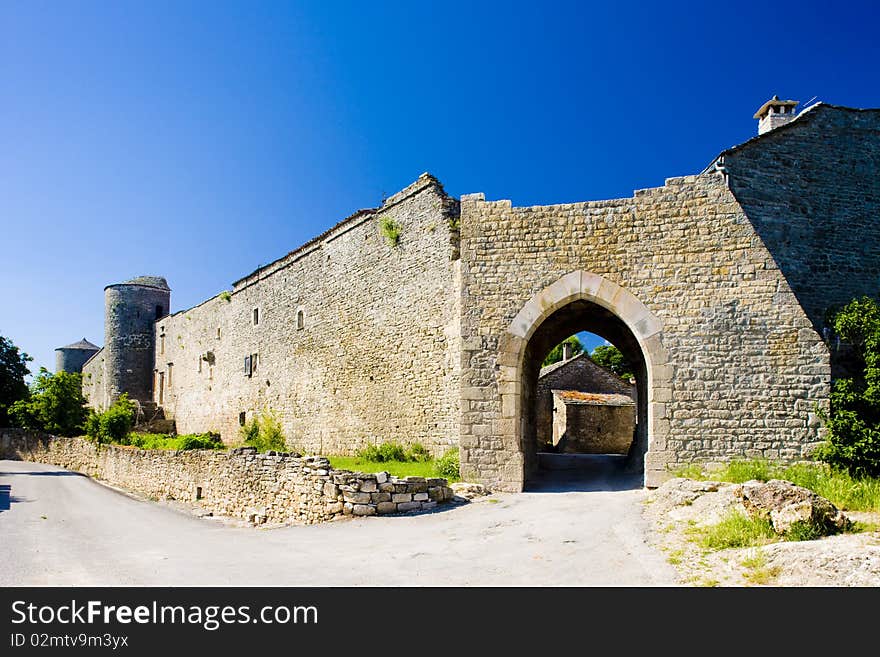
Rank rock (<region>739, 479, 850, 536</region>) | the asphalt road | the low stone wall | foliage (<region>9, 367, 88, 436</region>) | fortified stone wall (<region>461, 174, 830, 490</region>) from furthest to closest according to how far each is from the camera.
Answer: foliage (<region>9, 367, 88, 436</region>)
fortified stone wall (<region>461, 174, 830, 490</region>)
the low stone wall
rock (<region>739, 479, 850, 536</region>)
the asphalt road

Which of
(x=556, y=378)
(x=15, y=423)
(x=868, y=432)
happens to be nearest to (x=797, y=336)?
(x=868, y=432)

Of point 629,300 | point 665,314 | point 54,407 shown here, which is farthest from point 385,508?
point 54,407

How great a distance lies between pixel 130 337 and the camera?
38812 mm

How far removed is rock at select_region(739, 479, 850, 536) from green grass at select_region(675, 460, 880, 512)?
56.7 inches

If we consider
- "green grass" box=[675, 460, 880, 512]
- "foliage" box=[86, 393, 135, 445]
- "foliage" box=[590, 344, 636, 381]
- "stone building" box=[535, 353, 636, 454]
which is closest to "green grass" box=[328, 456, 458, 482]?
"green grass" box=[675, 460, 880, 512]

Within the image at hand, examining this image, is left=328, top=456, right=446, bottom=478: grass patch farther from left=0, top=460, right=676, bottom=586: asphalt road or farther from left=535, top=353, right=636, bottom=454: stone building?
left=535, top=353, right=636, bottom=454: stone building

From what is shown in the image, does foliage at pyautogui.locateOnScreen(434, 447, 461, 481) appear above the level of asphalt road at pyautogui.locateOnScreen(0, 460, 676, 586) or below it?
above

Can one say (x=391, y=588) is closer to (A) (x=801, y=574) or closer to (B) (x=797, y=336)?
(A) (x=801, y=574)

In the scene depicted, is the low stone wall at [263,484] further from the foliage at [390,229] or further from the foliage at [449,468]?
the foliage at [390,229]

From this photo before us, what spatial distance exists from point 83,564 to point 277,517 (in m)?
4.63

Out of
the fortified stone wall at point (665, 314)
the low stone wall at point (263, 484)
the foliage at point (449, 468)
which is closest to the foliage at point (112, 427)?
the low stone wall at point (263, 484)

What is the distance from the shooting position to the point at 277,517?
38.7 ft

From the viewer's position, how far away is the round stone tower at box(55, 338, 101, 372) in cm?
5447

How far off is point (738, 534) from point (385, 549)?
156 inches
